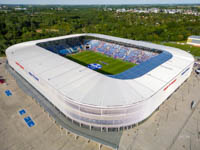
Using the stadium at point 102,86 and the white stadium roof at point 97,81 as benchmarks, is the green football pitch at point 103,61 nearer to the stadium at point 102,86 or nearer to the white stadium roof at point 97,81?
the stadium at point 102,86

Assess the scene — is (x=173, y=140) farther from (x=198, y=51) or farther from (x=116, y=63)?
(x=198, y=51)

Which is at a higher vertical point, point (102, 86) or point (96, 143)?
point (102, 86)

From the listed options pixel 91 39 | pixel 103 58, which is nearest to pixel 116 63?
pixel 103 58

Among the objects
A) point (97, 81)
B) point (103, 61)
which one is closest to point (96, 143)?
point (97, 81)

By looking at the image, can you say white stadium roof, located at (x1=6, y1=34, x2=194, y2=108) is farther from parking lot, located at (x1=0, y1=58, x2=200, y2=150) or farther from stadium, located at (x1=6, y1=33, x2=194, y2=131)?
parking lot, located at (x1=0, y1=58, x2=200, y2=150)

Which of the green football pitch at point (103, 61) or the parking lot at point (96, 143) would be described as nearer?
the parking lot at point (96, 143)

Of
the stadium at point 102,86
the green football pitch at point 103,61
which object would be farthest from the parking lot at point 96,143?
the green football pitch at point 103,61

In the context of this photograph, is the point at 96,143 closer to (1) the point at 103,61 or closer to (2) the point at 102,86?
(2) the point at 102,86
